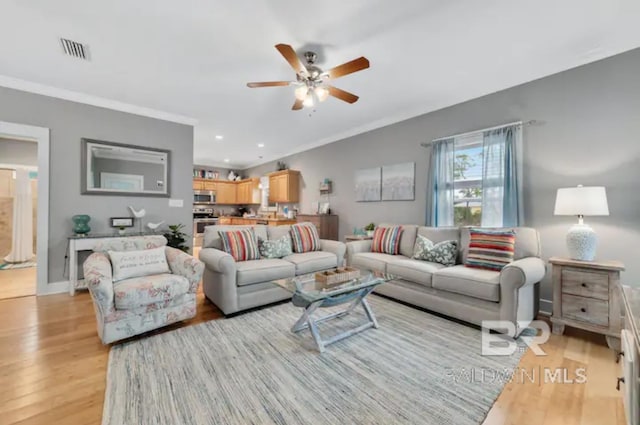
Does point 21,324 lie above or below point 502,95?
below

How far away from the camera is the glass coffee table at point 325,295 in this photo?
6.91 feet

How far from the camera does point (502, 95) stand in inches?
126

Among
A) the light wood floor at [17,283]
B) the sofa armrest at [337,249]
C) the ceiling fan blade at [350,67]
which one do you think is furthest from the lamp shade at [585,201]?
the light wood floor at [17,283]

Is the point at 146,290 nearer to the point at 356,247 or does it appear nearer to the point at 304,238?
the point at 304,238

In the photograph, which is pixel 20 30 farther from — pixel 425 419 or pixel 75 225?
pixel 425 419

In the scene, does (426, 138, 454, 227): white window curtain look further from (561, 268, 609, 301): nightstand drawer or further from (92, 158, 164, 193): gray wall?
(92, 158, 164, 193): gray wall

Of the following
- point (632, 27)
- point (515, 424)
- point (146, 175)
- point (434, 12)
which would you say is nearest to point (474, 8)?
point (434, 12)

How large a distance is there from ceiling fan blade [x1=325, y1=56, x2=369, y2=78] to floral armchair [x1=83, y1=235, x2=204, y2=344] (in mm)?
2177

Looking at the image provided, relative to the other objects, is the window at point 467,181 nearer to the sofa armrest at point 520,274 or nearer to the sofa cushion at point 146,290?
the sofa armrest at point 520,274

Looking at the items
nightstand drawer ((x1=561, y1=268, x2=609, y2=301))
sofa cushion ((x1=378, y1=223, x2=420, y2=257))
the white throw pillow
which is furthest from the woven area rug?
sofa cushion ((x1=378, y1=223, x2=420, y2=257))

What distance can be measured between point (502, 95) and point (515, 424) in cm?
333

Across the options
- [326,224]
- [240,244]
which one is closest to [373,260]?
[240,244]

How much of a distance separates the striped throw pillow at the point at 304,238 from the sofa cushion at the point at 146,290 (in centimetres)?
156

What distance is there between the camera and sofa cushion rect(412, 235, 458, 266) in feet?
10.1
